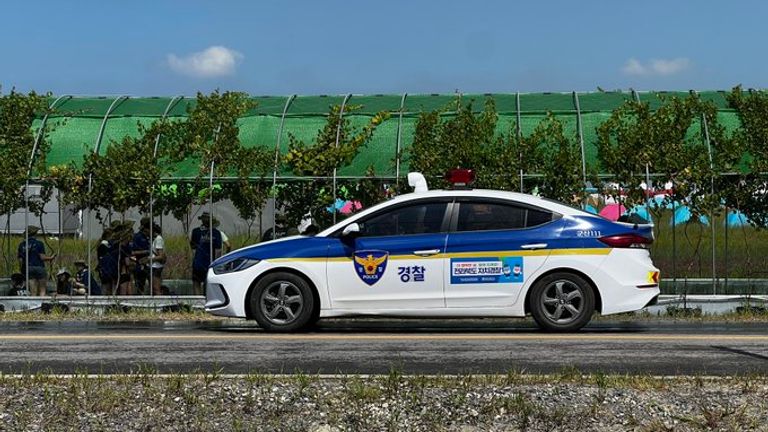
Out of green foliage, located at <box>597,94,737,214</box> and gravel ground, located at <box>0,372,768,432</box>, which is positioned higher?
green foliage, located at <box>597,94,737,214</box>

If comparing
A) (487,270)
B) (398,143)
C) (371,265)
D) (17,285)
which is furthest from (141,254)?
(487,270)

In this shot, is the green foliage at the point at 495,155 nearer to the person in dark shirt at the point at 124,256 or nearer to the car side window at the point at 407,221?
the person in dark shirt at the point at 124,256

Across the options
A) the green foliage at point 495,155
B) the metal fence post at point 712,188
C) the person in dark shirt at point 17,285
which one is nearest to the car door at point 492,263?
the green foliage at point 495,155

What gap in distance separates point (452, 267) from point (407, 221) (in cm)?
77

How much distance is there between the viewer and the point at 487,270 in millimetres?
13594

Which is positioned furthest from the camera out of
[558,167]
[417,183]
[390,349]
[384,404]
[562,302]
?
[558,167]

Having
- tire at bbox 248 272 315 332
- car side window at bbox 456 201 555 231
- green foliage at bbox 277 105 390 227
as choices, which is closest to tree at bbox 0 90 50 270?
green foliage at bbox 277 105 390 227

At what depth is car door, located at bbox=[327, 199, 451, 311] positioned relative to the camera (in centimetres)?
1364

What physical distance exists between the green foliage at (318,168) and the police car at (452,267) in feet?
21.6

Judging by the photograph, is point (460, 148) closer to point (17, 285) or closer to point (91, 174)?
point (91, 174)

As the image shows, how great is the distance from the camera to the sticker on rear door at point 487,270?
1357 cm

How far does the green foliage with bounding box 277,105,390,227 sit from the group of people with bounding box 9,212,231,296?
57.2 inches

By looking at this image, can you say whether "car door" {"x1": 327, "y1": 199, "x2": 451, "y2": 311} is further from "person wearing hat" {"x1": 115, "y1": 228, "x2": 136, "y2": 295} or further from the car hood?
"person wearing hat" {"x1": 115, "y1": 228, "x2": 136, "y2": 295}

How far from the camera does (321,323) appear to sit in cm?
1567
